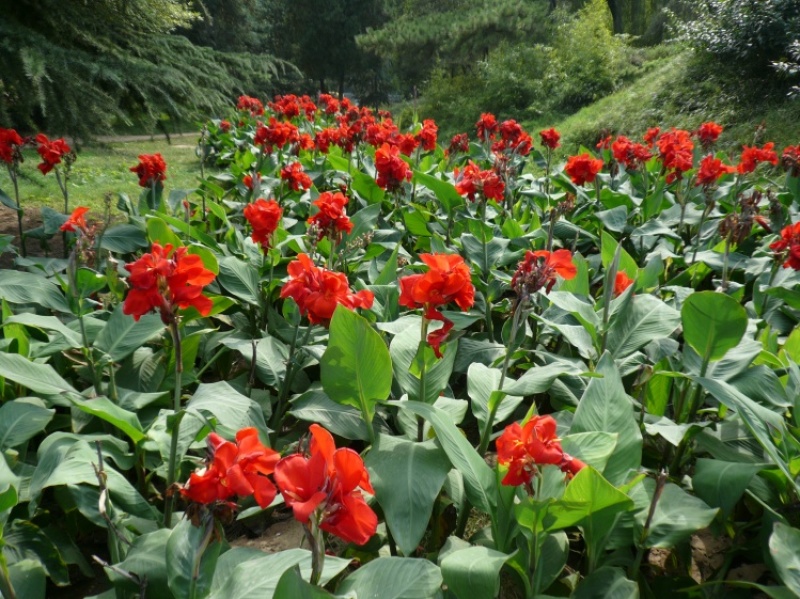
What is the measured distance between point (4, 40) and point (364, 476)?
189 inches

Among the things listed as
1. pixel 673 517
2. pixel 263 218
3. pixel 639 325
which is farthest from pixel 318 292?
pixel 639 325

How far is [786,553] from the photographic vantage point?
4.09ft

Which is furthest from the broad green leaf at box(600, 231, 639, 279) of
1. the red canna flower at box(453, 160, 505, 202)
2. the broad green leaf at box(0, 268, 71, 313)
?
the broad green leaf at box(0, 268, 71, 313)

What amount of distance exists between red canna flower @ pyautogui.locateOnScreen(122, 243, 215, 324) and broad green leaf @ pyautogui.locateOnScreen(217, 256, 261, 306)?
1114mm

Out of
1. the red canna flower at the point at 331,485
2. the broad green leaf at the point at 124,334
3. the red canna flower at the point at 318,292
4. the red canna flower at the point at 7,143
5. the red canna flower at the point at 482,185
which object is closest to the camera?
the red canna flower at the point at 331,485

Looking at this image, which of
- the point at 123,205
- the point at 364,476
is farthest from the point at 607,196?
the point at 364,476

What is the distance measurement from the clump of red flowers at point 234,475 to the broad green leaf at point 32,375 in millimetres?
836

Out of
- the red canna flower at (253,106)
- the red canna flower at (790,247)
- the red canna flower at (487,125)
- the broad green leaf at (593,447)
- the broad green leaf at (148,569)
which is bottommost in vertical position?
the broad green leaf at (148,569)

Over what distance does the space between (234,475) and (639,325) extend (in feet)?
5.15

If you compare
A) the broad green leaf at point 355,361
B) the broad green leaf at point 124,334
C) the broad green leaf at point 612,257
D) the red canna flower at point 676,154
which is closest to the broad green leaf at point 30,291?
the broad green leaf at point 124,334

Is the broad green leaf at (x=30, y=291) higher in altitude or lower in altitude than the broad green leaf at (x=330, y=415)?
higher

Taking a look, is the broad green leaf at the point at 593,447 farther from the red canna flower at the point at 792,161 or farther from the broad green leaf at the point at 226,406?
the red canna flower at the point at 792,161

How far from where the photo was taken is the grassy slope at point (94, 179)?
17.3 ft

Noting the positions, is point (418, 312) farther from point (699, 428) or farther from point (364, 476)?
point (364, 476)
